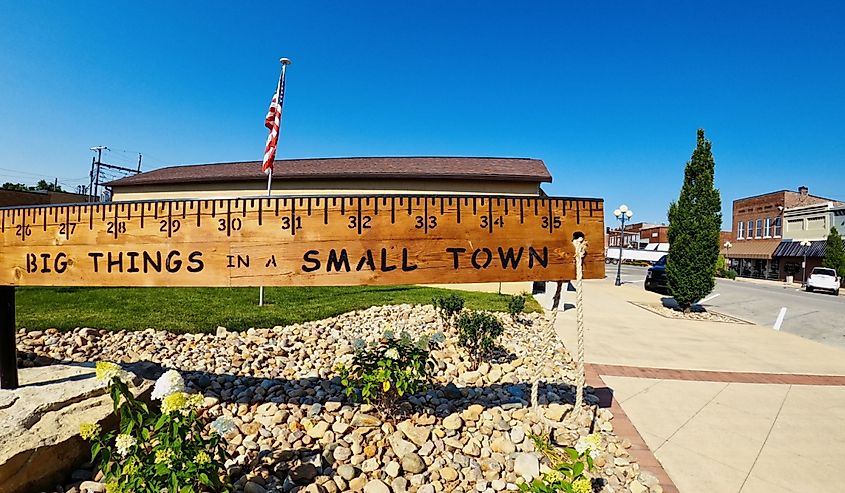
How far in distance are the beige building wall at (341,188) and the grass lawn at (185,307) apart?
438cm

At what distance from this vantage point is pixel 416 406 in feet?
10.7

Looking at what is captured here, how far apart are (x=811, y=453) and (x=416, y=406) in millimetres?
3039

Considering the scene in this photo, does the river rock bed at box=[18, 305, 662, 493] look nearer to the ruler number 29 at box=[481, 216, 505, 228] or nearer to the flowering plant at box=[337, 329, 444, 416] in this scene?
the flowering plant at box=[337, 329, 444, 416]

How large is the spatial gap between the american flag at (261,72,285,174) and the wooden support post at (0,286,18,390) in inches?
289

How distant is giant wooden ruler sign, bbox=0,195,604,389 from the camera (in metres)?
2.18

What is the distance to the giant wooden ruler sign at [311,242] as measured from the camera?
2.18 metres

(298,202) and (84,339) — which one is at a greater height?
(298,202)

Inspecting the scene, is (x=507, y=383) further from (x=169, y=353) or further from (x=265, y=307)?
(x=265, y=307)

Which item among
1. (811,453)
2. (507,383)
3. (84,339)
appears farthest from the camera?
(84,339)

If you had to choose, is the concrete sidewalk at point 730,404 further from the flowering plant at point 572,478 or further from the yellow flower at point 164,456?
the yellow flower at point 164,456

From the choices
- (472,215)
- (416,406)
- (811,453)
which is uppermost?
(472,215)

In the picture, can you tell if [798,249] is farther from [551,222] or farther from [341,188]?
[551,222]

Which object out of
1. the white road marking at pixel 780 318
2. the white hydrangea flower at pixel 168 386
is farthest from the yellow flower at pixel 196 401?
the white road marking at pixel 780 318

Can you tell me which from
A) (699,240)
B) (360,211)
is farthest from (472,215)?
(699,240)
